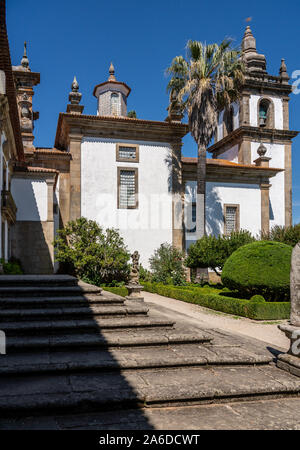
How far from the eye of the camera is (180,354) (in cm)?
514

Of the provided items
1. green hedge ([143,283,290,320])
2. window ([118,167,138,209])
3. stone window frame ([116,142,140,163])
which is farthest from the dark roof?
green hedge ([143,283,290,320])

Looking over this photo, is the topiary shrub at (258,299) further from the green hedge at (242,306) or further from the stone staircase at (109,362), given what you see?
the stone staircase at (109,362)

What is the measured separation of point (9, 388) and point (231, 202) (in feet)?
67.9

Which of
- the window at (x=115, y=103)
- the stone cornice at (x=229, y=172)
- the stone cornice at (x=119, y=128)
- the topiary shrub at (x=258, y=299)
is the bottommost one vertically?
the topiary shrub at (x=258, y=299)

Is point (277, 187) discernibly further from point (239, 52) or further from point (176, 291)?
point (176, 291)

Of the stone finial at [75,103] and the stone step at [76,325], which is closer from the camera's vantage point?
the stone step at [76,325]

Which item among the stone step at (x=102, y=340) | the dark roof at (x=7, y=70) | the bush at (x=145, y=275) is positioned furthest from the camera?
the bush at (x=145, y=275)

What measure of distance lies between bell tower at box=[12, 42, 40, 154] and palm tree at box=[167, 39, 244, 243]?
8.21 m

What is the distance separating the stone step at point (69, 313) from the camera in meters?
5.95

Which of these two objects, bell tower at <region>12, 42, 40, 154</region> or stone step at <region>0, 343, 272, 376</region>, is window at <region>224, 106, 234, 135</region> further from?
stone step at <region>0, 343, 272, 376</region>

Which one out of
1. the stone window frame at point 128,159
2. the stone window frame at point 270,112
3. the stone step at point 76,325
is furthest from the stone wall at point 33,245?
the stone window frame at point 270,112

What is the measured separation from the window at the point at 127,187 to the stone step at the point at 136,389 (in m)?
16.3

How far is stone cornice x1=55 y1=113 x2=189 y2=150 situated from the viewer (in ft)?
65.6

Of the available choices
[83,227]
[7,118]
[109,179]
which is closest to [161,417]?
[7,118]
